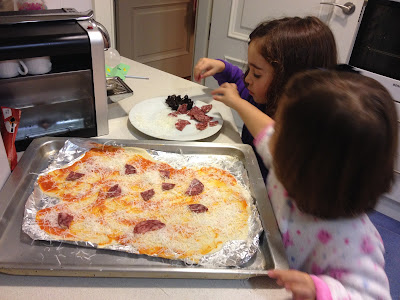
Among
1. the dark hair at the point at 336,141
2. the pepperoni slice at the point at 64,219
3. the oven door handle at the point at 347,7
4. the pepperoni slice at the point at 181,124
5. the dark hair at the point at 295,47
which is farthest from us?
the oven door handle at the point at 347,7

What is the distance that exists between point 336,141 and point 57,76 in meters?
0.82

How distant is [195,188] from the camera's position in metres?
0.95

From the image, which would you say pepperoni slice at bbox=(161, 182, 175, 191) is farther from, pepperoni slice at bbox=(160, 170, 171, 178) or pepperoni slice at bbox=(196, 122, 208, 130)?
pepperoni slice at bbox=(196, 122, 208, 130)

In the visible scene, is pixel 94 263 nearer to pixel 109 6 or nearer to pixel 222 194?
pixel 222 194

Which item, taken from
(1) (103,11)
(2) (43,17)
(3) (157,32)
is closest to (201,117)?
(2) (43,17)

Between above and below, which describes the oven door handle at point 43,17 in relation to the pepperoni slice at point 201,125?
above

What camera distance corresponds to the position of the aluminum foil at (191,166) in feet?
2.44

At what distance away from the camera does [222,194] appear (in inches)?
37.0

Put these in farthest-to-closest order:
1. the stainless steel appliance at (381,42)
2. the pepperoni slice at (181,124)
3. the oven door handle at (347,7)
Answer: the oven door handle at (347,7) < the stainless steel appliance at (381,42) < the pepperoni slice at (181,124)

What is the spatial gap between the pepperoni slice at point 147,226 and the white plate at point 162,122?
15.7 inches

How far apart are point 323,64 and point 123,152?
0.73 m

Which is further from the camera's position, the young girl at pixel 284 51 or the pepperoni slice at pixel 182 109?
the pepperoni slice at pixel 182 109

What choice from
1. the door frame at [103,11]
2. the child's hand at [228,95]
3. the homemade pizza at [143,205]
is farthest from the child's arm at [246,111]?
the door frame at [103,11]

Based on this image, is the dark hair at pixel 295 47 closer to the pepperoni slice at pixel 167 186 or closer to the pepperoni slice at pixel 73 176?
the pepperoni slice at pixel 167 186
